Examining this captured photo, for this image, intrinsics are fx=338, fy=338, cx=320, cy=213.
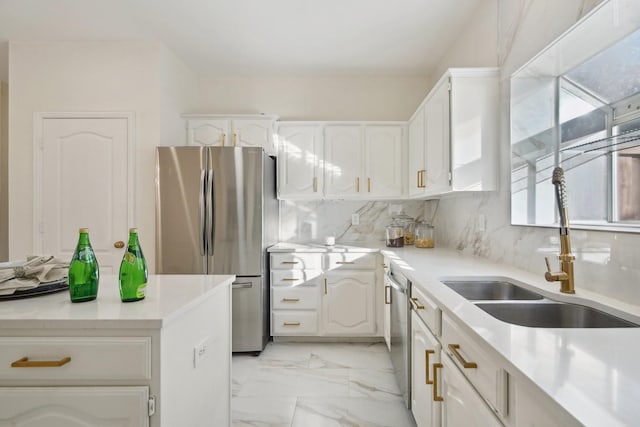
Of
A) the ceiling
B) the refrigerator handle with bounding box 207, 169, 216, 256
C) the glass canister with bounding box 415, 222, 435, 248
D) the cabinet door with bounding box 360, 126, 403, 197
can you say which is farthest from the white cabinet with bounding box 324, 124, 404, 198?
the refrigerator handle with bounding box 207, 169, 216, 256

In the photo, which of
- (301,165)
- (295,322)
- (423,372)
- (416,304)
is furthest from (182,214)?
(423,372)

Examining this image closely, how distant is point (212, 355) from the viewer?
147cm

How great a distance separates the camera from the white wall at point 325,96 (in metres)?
3.75

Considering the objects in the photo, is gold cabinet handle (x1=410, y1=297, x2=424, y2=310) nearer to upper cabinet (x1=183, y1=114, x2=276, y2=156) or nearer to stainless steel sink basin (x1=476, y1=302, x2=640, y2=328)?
stainless steel sink basin (x1=476, y1=302, x2=640, y2=328)

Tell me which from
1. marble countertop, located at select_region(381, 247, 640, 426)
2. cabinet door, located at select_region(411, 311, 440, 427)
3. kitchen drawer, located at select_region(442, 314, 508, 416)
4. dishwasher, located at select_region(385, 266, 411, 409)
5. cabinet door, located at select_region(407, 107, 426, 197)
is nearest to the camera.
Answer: marble countertop, located at select_region(381, 247, 640, 426)

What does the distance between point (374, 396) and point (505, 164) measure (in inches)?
68.0

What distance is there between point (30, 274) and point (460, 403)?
66.0 inches

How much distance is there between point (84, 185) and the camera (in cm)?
302

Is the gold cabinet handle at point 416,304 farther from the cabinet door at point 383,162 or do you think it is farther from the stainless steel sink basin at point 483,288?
the cabinet door at point 383,162

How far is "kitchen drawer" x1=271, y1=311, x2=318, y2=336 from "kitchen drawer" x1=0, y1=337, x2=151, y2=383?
2.19 meters

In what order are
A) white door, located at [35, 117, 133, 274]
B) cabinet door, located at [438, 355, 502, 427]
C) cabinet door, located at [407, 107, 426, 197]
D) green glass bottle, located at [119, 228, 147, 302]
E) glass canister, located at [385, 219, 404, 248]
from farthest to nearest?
1. glass canister, located at [385, 219, 404, 248]
2. white door, located at [35, 117, 133, 274]
3. cabinet door, located at [407, 107, 426, 197]
4. green glass bottle, located at [119, 228, 147, 302]
5. cabinet door, located at [438, 355, 502, 427]

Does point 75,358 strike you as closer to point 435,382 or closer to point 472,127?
point 435,382

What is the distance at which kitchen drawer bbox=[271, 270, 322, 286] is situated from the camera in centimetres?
317

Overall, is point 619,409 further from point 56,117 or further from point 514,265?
point 56,117
